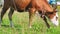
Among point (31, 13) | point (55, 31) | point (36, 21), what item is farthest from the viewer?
point (36, 21)

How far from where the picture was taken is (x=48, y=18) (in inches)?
461

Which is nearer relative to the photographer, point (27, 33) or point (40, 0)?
point (27, 33)

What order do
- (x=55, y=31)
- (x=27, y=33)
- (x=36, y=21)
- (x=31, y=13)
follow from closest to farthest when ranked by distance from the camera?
1. (x=27, y=33)
2. (x=55, y=31)
3. (x=31, y=13)
4. (x=36, y=21)

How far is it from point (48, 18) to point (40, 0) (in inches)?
33.6

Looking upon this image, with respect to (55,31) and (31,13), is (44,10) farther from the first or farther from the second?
(55,31)

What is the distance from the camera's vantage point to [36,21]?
12828mm

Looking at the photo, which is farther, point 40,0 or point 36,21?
point 36,21

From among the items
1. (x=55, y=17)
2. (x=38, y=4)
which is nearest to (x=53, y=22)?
(x=55, y=17)

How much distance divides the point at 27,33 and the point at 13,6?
2.86 metres

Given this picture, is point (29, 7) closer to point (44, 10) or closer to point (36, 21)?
point (44, 10)

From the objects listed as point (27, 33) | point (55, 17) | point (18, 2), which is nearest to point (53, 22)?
point (55, 17)

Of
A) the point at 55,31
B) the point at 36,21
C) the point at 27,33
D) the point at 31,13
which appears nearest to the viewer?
the point at 27,33

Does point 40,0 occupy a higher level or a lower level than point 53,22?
higher

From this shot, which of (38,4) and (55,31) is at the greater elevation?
(38,4)
